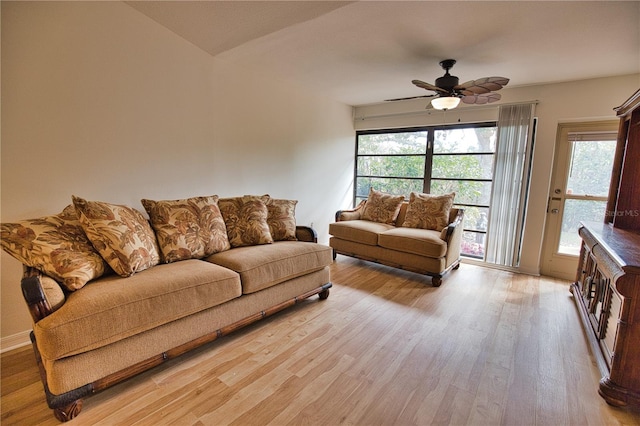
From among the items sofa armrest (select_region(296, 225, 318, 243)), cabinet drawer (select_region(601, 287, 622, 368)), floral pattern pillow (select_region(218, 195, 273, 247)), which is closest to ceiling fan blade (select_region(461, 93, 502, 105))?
cabinet drawer (select_region(601, 287, 622, 368))

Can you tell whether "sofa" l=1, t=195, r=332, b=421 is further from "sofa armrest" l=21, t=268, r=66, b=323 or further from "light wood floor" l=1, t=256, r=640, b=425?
"light wood floor" l=1, t=256, r=640, b=425

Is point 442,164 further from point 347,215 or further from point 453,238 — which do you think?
point 347,215

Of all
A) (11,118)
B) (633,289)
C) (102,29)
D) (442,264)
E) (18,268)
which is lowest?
(442,264)

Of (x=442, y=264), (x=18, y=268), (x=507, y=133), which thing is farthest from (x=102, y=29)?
(x=507, y=133)

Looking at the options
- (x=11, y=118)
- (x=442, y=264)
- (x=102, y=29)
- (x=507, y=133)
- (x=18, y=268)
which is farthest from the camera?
(x=507, y=133)

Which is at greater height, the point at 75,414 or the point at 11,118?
the point at 11,118

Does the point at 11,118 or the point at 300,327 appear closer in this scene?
the point at 11,118

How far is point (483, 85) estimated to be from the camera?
2568 millimetres

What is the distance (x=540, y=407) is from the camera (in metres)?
1.59

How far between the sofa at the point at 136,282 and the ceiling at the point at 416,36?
1506 mm

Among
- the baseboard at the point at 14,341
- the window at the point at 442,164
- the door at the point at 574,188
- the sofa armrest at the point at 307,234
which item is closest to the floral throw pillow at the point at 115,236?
the baseboard at the point at 14,341

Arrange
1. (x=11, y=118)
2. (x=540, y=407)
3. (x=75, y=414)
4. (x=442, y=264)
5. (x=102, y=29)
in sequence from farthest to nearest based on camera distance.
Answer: (x=442, y=264)
(x=102, y=29)
(x=11, y=118)
(x=540, y=407)
(x=75, y=414)

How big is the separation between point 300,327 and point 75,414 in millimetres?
1395

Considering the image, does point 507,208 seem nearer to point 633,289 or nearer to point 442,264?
point 442,264
